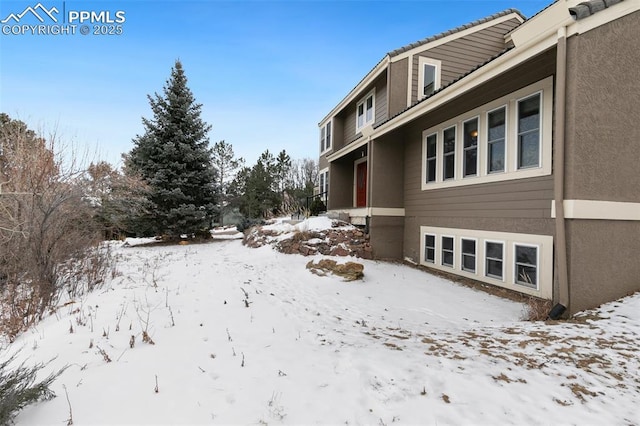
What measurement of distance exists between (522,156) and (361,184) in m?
7.25

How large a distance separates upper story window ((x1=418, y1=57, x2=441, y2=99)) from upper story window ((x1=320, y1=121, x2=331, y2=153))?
6485mm

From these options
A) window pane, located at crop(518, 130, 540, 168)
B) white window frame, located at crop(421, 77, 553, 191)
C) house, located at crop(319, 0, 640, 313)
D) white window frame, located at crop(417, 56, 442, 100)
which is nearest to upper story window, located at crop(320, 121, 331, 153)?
house, located at crop(319, 0, 640, 313)

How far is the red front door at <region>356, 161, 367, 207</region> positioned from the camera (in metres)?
12.8

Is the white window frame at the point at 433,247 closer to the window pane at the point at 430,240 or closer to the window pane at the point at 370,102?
the window pane at the point at 430,240

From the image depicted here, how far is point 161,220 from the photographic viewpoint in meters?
13.7

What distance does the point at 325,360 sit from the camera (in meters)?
3.06

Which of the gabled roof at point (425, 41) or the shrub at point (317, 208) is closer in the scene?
the gabled roof at point (425, 41)

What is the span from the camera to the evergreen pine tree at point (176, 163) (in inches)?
527

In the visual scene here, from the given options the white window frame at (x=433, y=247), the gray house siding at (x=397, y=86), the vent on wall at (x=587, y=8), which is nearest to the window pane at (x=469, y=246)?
the white window frame at (x=433, y=247)

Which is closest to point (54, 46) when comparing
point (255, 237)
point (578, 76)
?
point (255, 237)

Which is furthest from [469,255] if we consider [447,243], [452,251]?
[447,243]

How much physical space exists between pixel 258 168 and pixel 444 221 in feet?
70.1

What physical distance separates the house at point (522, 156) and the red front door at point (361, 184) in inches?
88.4

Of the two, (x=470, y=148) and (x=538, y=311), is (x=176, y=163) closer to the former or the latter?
(x=470, y=148)
